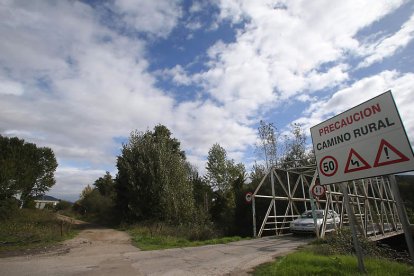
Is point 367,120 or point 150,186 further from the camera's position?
point 150,186

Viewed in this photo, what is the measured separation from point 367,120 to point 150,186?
20.6 m

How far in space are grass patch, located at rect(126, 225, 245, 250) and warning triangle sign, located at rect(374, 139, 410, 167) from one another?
32.6ft

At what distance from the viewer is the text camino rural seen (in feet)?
19.4

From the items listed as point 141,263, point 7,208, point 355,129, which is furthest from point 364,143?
point 7,208

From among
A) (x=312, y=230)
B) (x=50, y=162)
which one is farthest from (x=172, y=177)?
(x=50, y=162)

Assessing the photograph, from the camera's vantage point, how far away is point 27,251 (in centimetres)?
1135

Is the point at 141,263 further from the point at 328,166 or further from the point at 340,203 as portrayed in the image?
the point at 340,203

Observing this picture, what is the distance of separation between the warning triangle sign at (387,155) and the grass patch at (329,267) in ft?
8.38

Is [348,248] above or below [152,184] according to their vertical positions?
below

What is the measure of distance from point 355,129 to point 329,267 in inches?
138

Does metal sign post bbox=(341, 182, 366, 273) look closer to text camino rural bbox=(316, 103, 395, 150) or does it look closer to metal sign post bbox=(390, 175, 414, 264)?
text camino rural bbox=(316, 103, 395, 150)

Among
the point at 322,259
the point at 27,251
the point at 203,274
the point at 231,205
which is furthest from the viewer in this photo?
the point at 231,205

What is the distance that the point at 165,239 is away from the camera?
15.2 meters

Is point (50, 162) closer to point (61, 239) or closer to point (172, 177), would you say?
point (172, 177)
